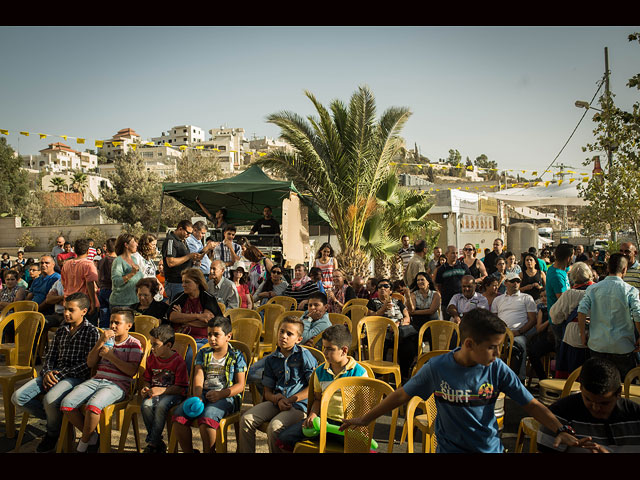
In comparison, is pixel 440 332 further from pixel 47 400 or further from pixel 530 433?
pixel 47 400

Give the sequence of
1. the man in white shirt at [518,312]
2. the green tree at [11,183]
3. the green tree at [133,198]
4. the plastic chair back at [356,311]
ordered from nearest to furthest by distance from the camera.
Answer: the man in white shirt at [518,312] → the plastic chair back at [356,311] → the green tree at [11,183] → the green tree at [133,198]

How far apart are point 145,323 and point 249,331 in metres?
1.09

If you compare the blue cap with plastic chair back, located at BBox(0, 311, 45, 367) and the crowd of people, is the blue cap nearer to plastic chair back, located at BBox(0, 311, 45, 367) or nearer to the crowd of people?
the crowd of people

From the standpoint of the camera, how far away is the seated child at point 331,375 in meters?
3.11

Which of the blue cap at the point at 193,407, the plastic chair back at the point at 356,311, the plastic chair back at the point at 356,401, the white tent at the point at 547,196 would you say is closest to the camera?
the plastic chair back at the point at 356,401

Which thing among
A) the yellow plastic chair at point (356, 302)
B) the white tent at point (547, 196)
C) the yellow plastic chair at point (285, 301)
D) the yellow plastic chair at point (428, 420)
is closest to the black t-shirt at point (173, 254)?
the yellow plastic chair at point (285, 301)

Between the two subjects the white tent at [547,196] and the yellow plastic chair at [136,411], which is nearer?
the yellow plastic chair at [136,411]

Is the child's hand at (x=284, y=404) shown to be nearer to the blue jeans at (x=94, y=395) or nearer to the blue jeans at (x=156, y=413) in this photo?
the blue jeans at (x=156, y=413)

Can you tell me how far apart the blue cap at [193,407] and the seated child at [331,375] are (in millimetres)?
640

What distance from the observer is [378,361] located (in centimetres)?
540
